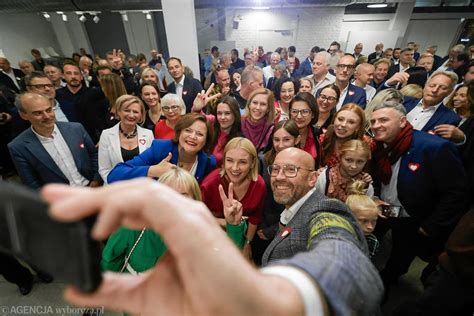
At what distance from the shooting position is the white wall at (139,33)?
10461 mm

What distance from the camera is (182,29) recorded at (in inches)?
189

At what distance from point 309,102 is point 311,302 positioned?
235cm

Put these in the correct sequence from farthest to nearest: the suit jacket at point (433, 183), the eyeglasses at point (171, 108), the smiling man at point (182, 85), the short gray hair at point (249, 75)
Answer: the smiling man at point (182, 85), the short gray hair at point (249, 75), the eyeglasses at point (171, 108), the suit jacket at point (433, 183)

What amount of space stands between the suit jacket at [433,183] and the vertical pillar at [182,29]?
4.60 meters

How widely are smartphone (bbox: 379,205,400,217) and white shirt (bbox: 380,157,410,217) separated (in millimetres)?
45

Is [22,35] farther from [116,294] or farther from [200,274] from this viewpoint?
[200,274]

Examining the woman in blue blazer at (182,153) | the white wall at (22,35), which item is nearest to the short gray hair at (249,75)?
the woman in blue blazer at (182,153)

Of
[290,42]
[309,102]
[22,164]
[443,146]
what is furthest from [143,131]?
[290,42]

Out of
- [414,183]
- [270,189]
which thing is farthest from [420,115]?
[270,189]

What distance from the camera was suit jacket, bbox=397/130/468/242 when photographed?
1655mm

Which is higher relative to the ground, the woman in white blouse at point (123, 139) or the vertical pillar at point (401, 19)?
the vertical pillar at point (401, 19)

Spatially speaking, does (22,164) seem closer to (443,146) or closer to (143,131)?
(143,131)

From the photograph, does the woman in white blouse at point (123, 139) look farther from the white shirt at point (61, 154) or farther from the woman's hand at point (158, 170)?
the woman's hand at point (158, 170)

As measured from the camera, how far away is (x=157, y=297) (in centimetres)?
44
